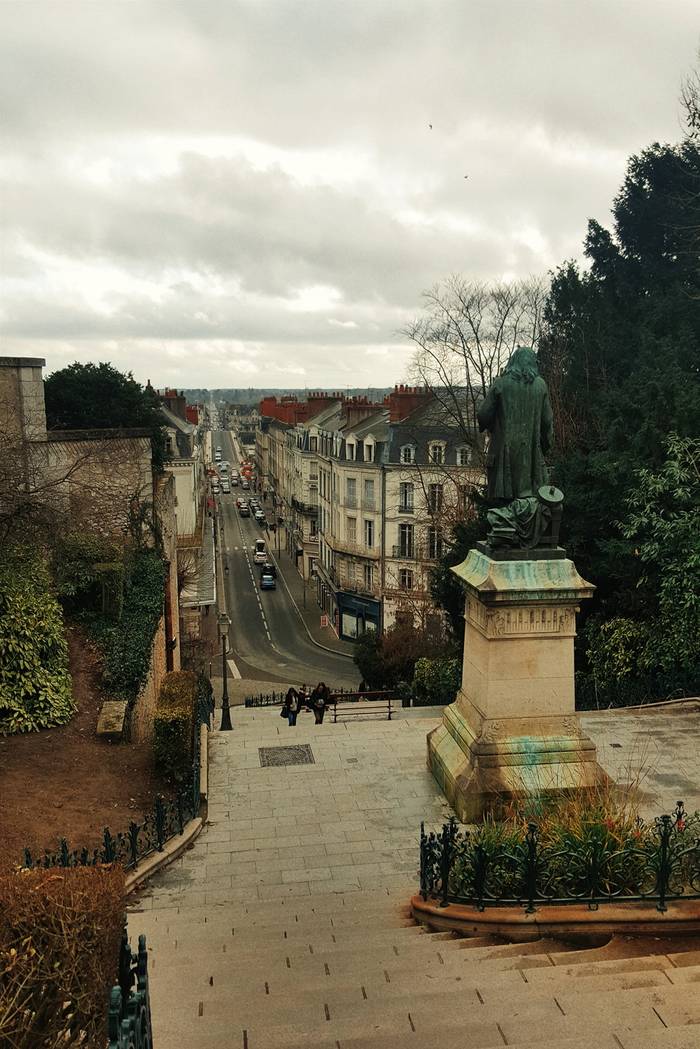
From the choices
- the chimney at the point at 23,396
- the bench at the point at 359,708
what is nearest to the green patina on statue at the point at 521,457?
the bench at the point at 359,708

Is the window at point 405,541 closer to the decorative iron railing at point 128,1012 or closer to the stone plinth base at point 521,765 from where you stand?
the stone plinth base at point 521,765

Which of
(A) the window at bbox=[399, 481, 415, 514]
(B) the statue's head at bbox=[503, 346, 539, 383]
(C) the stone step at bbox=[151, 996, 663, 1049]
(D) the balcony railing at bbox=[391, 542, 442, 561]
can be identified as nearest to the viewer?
(C) the stone step at bbox=[151, 996, 663, 1049]

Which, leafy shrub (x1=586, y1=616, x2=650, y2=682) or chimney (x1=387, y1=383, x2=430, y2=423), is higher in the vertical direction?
chimney (x1=387, y1=383, x2=430, y2=423)

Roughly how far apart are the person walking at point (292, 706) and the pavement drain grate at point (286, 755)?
2.09 m

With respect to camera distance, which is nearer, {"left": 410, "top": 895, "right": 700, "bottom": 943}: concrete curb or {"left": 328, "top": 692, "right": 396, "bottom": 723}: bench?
{"left": 410, "top": 895, "right": 700, "bottom": 943}: concrete curb

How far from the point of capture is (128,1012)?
12.2 ft

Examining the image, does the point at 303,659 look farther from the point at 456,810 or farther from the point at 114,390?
the point at 456,810

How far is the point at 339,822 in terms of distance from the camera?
10.2m

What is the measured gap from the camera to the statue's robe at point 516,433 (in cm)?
1002

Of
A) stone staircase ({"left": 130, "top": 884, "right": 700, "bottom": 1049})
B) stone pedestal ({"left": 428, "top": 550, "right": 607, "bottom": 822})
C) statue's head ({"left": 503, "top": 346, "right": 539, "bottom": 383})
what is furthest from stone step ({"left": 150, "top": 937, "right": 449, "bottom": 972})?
statue's head ({"left": 503, "top": 346, "right": 539, "bottom": 383})

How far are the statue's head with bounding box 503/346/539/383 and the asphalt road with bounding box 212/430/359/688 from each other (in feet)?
82.5

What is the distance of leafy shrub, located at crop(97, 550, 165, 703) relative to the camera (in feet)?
50.6

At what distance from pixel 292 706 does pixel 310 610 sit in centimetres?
3241

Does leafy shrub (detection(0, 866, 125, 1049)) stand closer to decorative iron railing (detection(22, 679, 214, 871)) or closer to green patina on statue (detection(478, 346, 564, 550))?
decorative iron railing (detection(22, 679, 214, 871))
